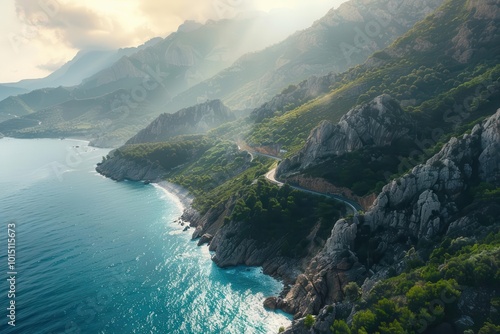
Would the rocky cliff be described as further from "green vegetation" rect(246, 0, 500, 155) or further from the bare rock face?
"green vegetation" rect(246, 0, 500, 155)

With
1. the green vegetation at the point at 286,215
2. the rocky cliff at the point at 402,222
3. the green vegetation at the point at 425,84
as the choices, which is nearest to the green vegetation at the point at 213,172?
the green vegetation at the point at 425,84

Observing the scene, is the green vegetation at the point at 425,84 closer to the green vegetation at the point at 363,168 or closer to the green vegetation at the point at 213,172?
the green vegetation at the point at 363,168

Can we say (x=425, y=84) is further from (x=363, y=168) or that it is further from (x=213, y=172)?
(x=213, y=172)

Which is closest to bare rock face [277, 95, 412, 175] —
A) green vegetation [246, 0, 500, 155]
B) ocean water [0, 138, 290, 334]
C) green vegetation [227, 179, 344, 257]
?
green vegetation [246, 0, 500, 155]

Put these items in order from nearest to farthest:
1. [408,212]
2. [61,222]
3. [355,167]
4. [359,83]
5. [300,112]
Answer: [408,212]
[355,167]
[61,222]
[359,83]
[300,112]

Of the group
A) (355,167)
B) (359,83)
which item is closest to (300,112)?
(359,83)

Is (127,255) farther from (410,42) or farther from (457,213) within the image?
(410,42)
